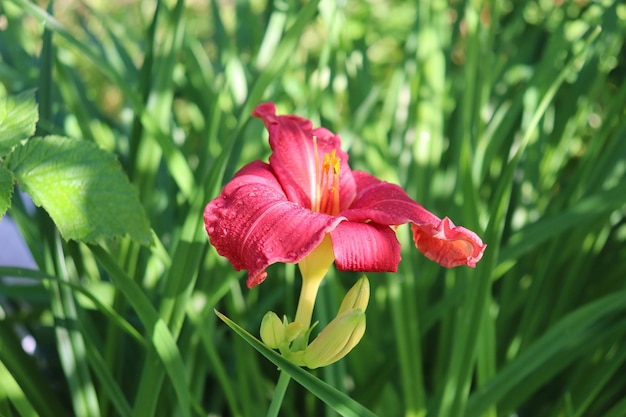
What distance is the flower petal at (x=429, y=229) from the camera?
592mm

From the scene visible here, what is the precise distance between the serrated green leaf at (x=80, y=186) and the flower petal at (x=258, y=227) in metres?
0.14

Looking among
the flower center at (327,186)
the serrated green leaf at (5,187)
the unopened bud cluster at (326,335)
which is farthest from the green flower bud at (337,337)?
the serrated green leaf at (5,187)

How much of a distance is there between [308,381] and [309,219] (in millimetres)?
127

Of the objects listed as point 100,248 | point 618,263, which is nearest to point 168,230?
point 100,248

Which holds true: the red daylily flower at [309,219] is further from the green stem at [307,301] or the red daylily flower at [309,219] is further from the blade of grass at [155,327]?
the blade of grass at [155,327]

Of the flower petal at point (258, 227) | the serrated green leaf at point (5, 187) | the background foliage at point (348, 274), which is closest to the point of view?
the flower petal at point (258, 227)

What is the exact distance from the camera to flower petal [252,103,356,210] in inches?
27.4

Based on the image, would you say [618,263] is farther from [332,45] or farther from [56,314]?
[56,314]

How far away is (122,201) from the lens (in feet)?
2.40

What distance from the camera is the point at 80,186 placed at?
2.40ft

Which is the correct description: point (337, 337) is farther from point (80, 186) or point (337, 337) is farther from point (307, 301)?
point (80, 186)

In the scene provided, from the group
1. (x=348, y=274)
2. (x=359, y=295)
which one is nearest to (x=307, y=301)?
(x=359, y=295)

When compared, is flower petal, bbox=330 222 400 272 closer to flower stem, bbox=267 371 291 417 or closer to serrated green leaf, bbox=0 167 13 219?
flower stem, bbox=267 371 291 417

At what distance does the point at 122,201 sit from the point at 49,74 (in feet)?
0.85
